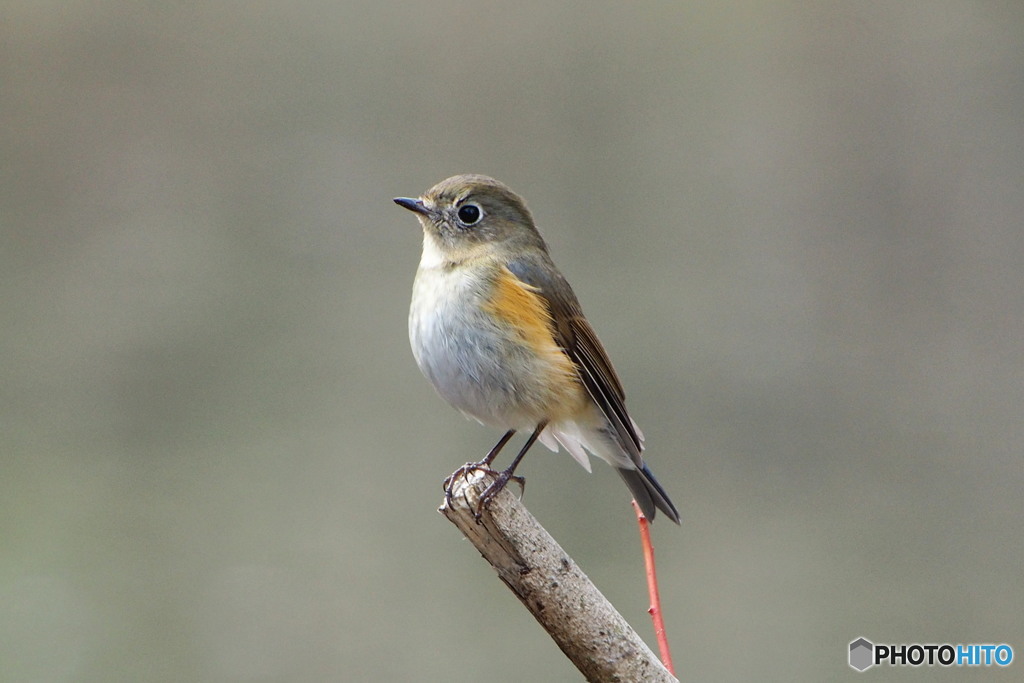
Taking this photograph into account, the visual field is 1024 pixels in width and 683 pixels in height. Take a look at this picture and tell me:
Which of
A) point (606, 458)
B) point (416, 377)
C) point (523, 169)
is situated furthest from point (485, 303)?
point (523, 169)

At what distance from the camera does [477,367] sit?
2234mm

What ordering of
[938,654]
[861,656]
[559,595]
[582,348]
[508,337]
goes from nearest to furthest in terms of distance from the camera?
[559,595] → [508,337] → [582,348] → [861,656] → [938,654]

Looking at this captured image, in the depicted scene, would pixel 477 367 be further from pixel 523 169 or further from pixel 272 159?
pixel 272 159

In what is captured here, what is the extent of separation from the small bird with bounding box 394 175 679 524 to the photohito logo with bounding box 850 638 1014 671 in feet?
3.25

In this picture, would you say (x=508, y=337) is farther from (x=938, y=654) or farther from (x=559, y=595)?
(x=938, y=654)

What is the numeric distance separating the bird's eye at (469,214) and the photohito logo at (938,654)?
157 centimetres

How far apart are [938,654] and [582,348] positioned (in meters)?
1.89

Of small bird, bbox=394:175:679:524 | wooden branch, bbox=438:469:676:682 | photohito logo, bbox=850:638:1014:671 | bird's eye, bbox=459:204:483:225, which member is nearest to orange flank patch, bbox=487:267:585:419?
small bird, bbox=394:175:679:524

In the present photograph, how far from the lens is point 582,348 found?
7.93 feet

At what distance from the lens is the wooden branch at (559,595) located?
1.52 metres

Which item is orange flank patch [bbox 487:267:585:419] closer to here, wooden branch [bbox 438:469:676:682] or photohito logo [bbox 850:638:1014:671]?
wooden branch [bbox 438:469:676:682]

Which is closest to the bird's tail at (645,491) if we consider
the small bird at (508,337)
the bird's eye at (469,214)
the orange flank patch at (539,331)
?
the small bird at (508,337)

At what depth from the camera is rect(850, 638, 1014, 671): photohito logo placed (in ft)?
9.93

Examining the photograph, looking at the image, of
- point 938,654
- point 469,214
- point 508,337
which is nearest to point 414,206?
point 469,214
